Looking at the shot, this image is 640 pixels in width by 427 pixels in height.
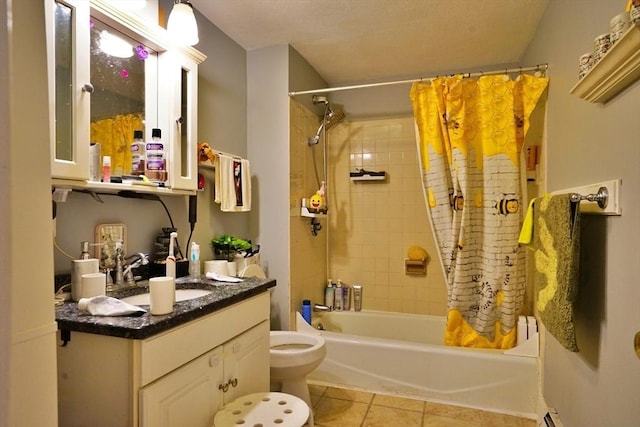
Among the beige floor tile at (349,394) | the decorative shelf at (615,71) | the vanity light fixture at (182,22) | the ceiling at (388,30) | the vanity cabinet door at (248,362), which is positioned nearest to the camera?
the decorative shelf at (615,71)

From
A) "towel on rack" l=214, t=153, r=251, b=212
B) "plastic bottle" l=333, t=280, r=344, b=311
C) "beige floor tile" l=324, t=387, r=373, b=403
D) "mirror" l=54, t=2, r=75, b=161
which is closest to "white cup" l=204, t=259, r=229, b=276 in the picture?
"towel on rack" l=214, t=153, r=251, b=212

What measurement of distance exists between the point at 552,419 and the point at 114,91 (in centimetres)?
253

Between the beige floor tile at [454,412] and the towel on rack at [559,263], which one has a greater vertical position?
the towel on rack at [559,263]

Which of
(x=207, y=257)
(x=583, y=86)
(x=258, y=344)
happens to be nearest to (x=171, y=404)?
(x=258, y=344)

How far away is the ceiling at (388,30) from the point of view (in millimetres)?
2082

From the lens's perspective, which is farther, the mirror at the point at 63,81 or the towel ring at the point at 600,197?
the mirror at the point at 63,81

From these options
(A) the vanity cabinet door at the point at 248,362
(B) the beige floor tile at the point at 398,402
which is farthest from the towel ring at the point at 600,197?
(B) the beige floor tile at the point at 398,402

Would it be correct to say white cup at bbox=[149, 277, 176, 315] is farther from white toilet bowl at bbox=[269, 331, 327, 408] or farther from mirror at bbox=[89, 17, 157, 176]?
white toilet bowl at bbox=[269, 331, 327, 408]

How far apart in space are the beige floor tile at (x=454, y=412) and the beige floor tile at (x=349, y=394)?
1.16ft

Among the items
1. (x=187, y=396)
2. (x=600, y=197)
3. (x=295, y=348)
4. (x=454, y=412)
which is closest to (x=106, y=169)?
(x=187, y=396)

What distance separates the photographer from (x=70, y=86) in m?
1.33

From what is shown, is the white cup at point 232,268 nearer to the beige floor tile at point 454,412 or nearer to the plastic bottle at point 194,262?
the plastic bottle at point 194,262

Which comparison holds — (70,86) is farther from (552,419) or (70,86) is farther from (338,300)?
(552,419)

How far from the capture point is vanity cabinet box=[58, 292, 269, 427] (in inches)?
41.3
